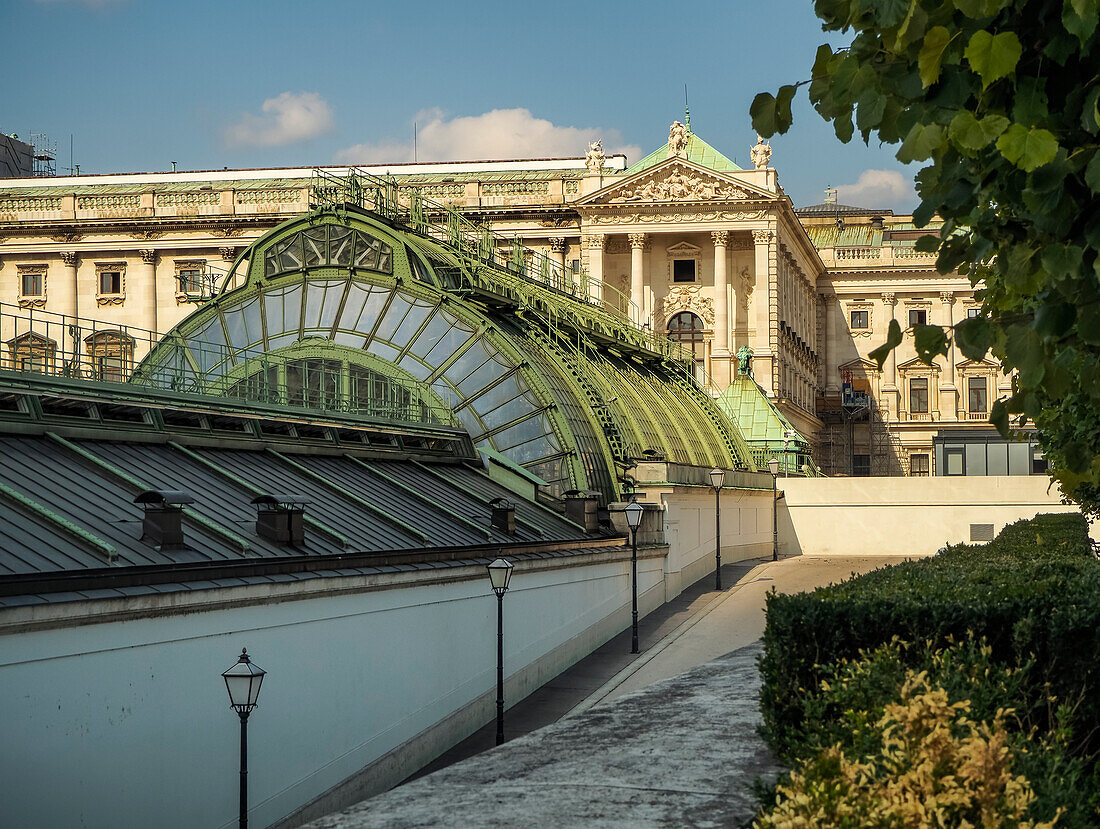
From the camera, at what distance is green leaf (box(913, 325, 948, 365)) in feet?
23.4

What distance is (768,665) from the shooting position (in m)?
12.0

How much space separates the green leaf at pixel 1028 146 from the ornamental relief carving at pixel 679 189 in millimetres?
83652

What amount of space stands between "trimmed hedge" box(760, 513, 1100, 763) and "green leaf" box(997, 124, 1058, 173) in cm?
529

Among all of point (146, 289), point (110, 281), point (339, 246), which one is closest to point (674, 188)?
point (146, 289)

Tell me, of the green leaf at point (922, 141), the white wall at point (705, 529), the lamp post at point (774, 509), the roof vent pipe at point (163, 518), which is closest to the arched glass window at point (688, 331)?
the lamp post at point (774, 509)

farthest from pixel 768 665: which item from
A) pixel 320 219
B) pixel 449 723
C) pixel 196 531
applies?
pixel 320 219

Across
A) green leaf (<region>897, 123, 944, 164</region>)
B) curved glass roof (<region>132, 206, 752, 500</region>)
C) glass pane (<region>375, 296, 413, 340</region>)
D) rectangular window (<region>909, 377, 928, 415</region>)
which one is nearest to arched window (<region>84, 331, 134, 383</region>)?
curved glass roof (<region>132, 206, 752, 500</region>)

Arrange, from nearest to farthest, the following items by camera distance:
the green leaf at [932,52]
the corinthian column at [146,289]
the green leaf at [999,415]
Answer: the green leaf at [932,52]
the green leaf at [999,415]
the corinthian column at [146,289]

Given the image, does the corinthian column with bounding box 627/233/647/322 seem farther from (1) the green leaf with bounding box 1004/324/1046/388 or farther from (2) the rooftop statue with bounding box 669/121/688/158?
(1) the green leaf with bounding box 1004/324/1046/388

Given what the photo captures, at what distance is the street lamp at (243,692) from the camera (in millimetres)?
16547

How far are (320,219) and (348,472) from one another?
14.2 metres

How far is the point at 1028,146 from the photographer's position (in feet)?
19.4

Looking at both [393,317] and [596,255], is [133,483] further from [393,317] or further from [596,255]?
[596,255]

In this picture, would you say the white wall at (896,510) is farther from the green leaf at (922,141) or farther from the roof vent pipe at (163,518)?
the green leaf at (922,141)
